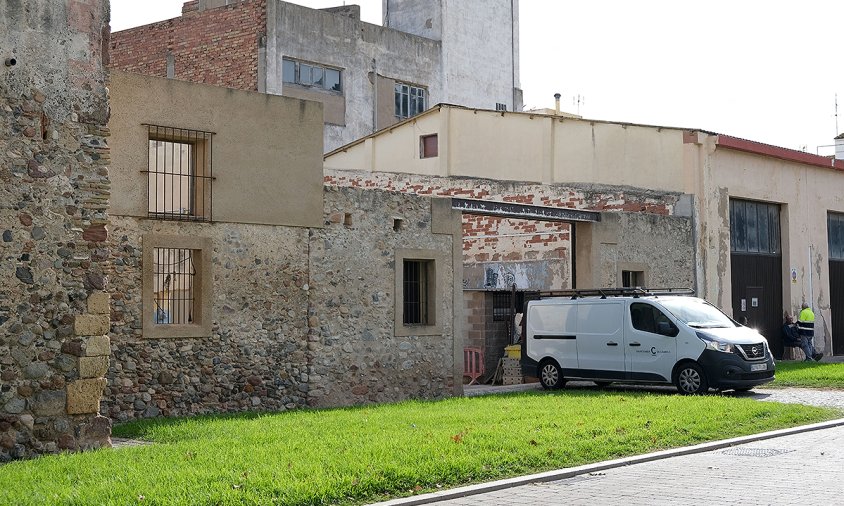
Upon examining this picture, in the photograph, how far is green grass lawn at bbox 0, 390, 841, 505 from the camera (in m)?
9.23

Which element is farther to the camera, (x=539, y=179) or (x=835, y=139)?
(x=835, y=139)

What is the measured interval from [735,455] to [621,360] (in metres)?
7.87

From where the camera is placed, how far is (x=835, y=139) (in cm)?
3734

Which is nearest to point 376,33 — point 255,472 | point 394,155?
point 394,155

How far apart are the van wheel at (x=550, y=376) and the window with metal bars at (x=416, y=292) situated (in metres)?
2.75

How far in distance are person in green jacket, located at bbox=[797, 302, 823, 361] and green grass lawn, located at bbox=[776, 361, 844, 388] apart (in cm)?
393

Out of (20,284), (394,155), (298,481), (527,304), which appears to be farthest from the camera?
(394,155)

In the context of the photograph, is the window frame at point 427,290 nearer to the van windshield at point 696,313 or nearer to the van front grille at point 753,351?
the van windshield at point 696,313

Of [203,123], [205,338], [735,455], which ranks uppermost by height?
[203,123]

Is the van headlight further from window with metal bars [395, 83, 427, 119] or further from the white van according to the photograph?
window with metal bars [395, 83, 427, 119]

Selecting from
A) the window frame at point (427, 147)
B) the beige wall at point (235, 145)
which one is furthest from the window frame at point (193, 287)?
the window frame at point (427, 147)

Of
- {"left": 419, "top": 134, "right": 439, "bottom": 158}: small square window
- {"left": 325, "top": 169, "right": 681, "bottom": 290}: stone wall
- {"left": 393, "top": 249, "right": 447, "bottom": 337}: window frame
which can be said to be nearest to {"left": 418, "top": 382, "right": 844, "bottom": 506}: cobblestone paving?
{"left": 393, "top": 249, "right": 447, "bottom": 337}: window frame

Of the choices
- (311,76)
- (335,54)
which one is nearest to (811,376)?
(311,76)

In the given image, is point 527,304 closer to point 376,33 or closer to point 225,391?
point 225,391
